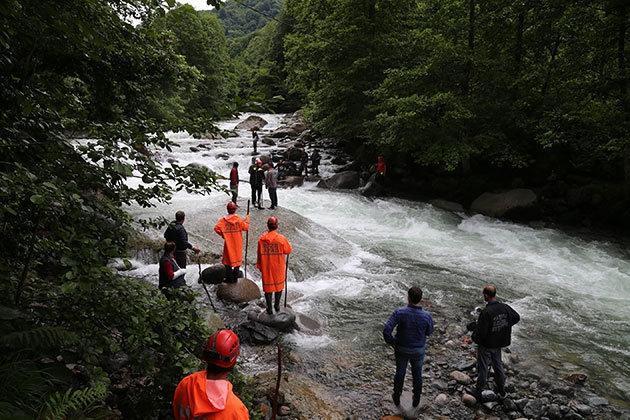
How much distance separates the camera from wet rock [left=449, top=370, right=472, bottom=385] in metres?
7.21

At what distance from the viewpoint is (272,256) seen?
803 centimetres

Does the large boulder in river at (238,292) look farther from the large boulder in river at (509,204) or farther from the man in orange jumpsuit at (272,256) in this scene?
the large boulder in river at (509,204)

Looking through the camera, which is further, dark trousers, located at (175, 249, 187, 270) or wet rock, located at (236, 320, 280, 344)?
dark trousers, located at (175, 249, 187, 270)

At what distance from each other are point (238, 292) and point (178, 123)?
6251 mm

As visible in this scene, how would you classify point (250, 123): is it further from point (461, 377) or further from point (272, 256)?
point (461, 377)

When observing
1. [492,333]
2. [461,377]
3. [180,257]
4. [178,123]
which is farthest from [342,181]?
[178,123]

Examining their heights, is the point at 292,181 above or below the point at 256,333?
above

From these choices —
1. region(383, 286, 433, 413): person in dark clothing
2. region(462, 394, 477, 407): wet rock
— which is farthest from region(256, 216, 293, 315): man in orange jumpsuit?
region(462, 394, 477, 407): wet rock

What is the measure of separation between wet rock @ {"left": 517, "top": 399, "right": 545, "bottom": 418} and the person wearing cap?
18.4 feet

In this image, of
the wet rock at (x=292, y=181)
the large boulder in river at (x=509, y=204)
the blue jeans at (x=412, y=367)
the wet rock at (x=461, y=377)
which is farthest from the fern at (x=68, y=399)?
the wet rock at (x=292, y=181)

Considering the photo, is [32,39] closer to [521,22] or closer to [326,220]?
[326,220]

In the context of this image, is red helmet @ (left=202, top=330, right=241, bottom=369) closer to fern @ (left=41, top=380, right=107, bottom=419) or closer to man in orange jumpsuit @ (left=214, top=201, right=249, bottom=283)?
fern @ (left=41, top=380, right=107, bottom=419)

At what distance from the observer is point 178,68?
29.5ft

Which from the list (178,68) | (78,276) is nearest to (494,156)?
(178,68)
